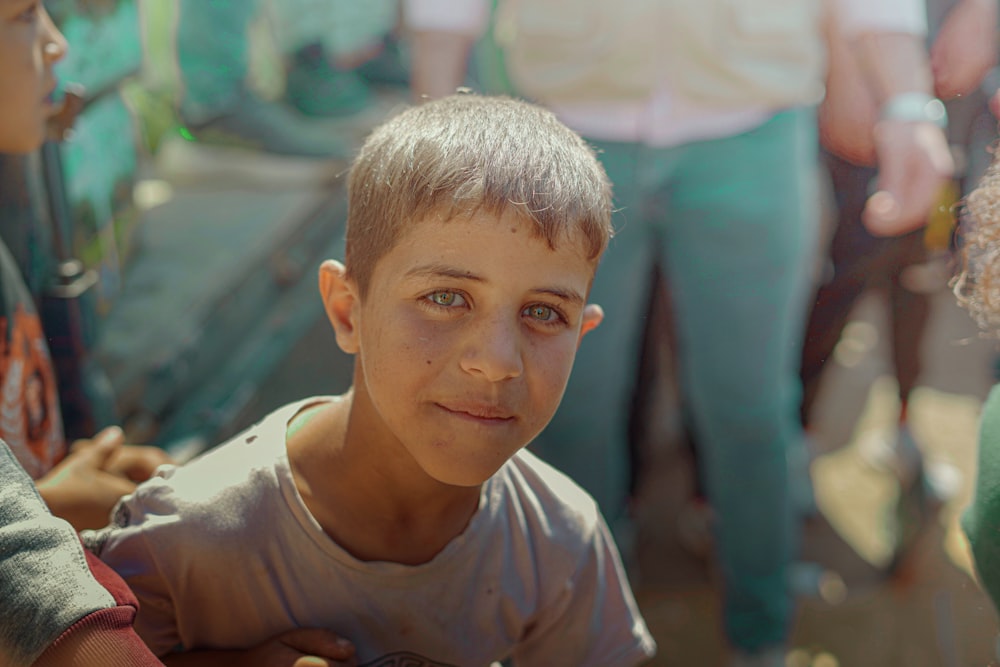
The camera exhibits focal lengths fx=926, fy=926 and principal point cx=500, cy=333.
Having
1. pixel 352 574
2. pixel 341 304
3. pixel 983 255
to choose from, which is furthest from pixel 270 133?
pixel 983 255

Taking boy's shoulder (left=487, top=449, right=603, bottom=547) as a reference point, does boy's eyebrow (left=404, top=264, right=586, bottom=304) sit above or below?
above

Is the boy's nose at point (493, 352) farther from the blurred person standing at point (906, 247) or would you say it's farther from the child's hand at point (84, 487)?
the blurred person standing at point (906, 247)

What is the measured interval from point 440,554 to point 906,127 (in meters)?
1.13

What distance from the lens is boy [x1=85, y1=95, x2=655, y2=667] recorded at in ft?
3.05

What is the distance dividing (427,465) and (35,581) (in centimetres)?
38

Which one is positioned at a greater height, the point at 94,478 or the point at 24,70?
the point at 24,70

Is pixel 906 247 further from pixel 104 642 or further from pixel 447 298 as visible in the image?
pixel 104 642

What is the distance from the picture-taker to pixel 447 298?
94 cm

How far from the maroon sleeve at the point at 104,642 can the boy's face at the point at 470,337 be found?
1.03 feet

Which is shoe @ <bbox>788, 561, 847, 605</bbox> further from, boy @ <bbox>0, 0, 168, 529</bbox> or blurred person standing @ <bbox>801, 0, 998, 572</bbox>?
boy @ <bbox>0, 0, 168, 529</bbox>

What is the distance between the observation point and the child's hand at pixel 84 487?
45.2 inches

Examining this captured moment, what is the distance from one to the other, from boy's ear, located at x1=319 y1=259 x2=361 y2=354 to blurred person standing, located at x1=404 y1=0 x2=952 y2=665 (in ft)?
2.43

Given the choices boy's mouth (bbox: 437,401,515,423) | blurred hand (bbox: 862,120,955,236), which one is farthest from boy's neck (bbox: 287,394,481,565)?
blurred hand (bbox: 862,120,955,236)

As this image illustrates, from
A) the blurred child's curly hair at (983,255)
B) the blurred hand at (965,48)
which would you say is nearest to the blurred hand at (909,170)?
the blurred hand at (965,48)
